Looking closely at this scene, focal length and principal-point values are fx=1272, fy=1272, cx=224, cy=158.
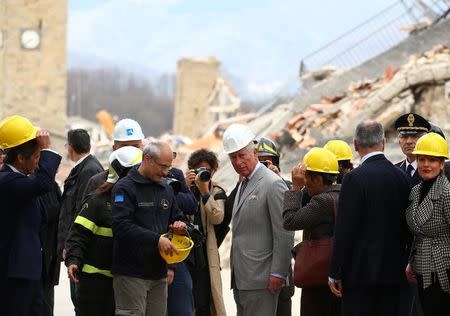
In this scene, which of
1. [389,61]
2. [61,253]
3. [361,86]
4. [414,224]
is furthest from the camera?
[389,61]

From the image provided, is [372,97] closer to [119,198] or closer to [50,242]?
[50,242]

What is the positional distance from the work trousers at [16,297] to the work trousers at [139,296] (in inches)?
25.0

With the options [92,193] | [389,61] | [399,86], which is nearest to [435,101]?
[399,86]

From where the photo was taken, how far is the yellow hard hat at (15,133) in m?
9.09

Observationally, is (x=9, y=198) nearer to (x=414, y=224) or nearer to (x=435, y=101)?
(x=414, y=224)

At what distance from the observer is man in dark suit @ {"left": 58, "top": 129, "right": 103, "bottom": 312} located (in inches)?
435

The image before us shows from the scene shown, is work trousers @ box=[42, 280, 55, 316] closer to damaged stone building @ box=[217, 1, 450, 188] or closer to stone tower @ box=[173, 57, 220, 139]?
damaged stone building @ box=[217, 1, 450, 188]

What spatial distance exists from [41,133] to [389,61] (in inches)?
752

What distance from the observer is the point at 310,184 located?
32.1ft

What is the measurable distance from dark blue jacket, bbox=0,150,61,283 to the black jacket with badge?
5.57 ft

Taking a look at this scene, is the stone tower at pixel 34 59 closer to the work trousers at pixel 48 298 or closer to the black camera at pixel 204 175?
the work trousers at pixel 48 298

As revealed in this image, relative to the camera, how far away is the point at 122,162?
9859 millimetres

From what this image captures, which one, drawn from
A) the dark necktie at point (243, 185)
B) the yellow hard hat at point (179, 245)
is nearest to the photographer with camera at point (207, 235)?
the dark necktie at point (243, 185)

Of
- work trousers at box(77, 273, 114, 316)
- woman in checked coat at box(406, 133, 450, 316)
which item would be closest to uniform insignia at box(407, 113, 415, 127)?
woman in checked coat at box(406, 133, 450, 316)
